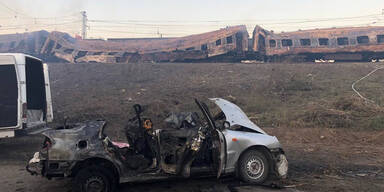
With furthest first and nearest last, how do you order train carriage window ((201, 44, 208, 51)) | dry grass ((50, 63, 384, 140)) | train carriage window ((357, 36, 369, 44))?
train carriage window ((201, 44, 208, 51)) → train carriage window ((357, 36, 369, 44)) → dry grass ((50, 63, 384, 140))

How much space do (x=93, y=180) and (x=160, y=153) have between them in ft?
3.39

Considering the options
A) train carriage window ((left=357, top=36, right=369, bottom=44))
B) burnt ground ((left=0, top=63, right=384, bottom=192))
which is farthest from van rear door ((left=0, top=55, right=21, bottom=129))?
train carriage window ((left=357, top=36, right=369, bottom=44))

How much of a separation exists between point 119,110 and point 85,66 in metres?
10.2

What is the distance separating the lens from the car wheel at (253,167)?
459 cm

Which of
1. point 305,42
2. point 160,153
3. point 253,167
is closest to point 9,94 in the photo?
point 160,153

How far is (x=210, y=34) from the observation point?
77.6 ft

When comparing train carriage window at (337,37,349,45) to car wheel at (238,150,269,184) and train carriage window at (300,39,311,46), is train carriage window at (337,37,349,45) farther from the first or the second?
car wheel at (238,150,269,184)

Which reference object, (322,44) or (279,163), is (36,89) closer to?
(279,163)

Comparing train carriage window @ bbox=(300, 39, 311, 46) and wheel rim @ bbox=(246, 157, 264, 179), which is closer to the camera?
wheel rim @ bbox=(246, 157, 264, 179)

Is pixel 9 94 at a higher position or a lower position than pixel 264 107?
higher

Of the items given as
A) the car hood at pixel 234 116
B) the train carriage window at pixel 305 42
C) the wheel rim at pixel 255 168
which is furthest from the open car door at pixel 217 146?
the train carriage window at pixel 305 42

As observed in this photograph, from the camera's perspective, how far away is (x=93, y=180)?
418 cm

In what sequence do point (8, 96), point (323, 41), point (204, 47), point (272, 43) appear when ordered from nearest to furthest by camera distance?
point (8, 96), point (323, 41), point (272, 43), point (204, 47)

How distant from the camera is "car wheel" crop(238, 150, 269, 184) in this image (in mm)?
4586
